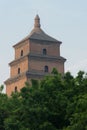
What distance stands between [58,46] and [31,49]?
11.4ft

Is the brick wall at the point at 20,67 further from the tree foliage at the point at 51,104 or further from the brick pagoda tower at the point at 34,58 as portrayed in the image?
the tree foliage at the point at 51,104

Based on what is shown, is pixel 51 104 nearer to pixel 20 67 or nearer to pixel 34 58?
pixel 34 58

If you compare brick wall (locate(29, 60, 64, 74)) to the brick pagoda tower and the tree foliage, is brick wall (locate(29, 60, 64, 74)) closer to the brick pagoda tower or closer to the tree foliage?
the brick pagoda tower

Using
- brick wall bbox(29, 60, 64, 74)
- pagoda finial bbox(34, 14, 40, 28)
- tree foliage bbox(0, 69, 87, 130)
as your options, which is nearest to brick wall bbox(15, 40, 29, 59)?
brick wall bbox(29, 60, 64, 74)

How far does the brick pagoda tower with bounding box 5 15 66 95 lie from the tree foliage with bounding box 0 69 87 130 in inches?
1342

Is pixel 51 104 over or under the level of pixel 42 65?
under

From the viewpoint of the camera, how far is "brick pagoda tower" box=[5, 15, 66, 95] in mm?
71125

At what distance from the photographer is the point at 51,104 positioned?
34.7m

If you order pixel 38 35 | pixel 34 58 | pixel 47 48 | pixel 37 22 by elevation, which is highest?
pixel 37 22

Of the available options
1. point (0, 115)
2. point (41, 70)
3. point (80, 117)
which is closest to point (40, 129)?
point (80, 117)

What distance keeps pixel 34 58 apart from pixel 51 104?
121ft

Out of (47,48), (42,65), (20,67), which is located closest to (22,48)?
(20,67)

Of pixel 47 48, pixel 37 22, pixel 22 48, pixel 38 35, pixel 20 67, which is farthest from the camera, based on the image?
pixel 37 22

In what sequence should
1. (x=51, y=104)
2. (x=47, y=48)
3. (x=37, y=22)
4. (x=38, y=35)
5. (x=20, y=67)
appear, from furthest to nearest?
(x=37, y=22)
(x=38, y=35)
(x=47, y=48)
(x=20, y=67)
(x=51, y=104)
